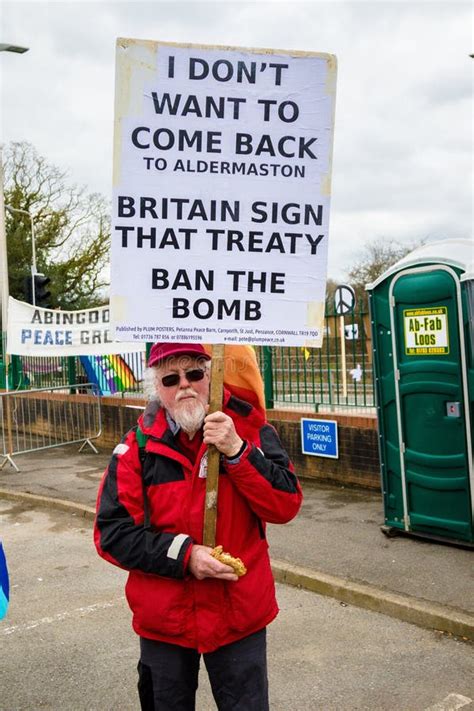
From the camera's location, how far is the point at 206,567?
2.52 metres

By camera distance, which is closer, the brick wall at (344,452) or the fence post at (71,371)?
→ the brick wall at (344,452)

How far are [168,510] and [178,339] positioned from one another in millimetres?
624

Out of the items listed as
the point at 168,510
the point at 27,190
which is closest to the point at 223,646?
the point at 168,510

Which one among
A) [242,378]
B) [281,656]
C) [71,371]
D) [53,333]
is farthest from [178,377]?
[71,371]

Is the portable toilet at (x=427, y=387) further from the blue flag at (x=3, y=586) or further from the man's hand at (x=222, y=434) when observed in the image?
the blue flag at (x=3, y=586)

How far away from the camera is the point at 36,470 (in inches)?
438

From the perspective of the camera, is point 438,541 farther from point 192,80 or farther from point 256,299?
point 192,80

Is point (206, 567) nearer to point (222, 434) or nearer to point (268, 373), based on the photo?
point (222, 434)

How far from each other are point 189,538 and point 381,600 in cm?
305

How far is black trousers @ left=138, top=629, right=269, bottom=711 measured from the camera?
8.68 ft

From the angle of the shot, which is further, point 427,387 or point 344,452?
point 344,452

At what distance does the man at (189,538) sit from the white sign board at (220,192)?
0.74 feet

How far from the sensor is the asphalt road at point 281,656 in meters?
3.99

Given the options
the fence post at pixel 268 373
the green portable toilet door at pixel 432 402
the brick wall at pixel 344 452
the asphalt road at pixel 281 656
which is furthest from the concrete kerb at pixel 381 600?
the fence post at pixel 268 373
